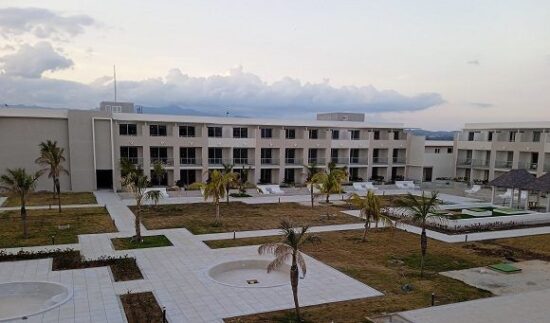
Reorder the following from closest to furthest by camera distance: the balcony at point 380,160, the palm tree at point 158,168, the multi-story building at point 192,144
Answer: the multi-story building at point 192,144 < the palm tree at point 158,168 < the balcony at point 380,160

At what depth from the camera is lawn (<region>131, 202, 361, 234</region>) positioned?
26.6 meters

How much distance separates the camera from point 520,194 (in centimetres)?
3647

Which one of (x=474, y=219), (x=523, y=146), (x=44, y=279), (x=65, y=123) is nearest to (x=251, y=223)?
(x=44, y=279)

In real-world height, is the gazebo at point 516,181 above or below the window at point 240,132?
below

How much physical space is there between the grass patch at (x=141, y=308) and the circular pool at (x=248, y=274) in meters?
2.99

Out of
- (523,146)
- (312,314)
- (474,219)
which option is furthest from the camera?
(523,146)

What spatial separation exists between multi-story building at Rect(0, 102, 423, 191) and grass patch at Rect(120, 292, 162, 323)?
23802 mm

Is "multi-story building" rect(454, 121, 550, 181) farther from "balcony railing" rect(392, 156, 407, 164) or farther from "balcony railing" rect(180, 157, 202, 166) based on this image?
"balcony railing" rect(180, 157, 202, 166)

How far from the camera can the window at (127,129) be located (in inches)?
1639

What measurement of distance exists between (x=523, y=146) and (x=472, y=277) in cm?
3215

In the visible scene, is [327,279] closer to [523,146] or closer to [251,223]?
[251,223]

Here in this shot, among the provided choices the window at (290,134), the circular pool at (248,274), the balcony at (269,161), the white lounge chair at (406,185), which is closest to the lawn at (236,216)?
the circular pool at (248,274)

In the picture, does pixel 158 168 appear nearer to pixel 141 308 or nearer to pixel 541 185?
pixel 141 308

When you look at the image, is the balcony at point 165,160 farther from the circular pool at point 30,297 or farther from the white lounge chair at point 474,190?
the white lounge chair at point 474,190
